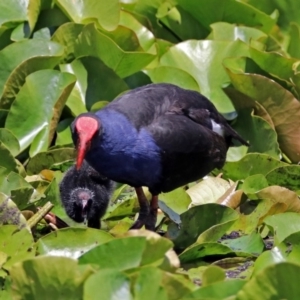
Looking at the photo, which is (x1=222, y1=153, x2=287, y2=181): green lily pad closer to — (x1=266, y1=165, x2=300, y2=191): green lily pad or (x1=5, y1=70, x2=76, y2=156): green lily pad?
(x1=266, y1=165, x2=300, y2=191): green lily pad

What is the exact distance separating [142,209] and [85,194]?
0.92ft

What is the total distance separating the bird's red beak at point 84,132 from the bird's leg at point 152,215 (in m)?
0.55

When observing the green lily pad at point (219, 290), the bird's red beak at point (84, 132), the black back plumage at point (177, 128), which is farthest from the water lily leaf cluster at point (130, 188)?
the bird's red beak at point (84, 132)

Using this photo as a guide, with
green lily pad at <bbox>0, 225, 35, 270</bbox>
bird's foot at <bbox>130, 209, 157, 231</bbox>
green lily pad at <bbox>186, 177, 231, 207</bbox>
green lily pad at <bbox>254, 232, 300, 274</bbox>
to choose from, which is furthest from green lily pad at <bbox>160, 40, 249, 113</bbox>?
green lily pad at <bbox>0, 225, 35, 270</bbox>

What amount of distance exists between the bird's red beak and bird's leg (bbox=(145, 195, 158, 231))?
55 centimetres

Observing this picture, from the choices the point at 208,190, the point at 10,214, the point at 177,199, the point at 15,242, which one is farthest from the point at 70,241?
the point at 208,190

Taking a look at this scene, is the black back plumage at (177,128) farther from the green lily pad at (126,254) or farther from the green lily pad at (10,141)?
the green lily pad at (126,254)

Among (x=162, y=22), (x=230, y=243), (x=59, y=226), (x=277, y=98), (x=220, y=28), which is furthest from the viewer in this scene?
(x=162, y=22)

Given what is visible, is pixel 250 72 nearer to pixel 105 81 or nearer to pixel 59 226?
pixel 105 81

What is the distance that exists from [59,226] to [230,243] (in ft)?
2.42

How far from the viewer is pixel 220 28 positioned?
4.95 m

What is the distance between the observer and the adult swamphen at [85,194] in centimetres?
388

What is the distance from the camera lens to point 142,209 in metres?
3.81

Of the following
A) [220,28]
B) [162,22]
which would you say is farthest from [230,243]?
[162,22]
